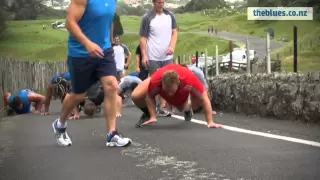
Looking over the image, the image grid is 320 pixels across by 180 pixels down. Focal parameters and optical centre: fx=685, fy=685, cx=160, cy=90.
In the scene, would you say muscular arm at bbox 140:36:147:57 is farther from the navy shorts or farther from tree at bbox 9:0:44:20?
the navy shorts

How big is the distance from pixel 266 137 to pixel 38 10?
2869 millimetres

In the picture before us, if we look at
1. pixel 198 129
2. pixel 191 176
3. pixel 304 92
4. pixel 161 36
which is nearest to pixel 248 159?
pixel 191 176

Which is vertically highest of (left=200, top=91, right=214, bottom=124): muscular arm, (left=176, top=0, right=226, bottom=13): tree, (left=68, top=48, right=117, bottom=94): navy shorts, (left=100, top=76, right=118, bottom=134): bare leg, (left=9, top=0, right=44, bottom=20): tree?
(left=176, top=0, right=226, bottom=13): tree

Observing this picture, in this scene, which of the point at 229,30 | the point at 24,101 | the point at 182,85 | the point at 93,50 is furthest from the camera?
the point at 229,30

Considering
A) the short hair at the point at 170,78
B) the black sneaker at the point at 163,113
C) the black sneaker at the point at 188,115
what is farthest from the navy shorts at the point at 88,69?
the black sneaker at the point at 163,113

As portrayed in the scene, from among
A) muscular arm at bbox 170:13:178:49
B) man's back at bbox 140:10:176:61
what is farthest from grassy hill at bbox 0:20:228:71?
muscular arm at bbox 170:13:178:49

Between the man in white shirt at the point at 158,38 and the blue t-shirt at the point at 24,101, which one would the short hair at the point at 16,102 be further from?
the man in white shirt at the point at 158,38

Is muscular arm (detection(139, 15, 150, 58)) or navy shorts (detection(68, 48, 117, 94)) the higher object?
muscular arm (detection(139, 15, 150, 58))

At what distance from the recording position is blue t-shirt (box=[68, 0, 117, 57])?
641 cm

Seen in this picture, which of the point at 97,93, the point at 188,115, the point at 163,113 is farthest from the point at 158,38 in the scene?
the point at 97,93

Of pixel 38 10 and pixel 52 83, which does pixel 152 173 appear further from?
pixel 52 83

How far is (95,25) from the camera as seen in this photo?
650 centimetres

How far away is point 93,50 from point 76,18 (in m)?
0.36

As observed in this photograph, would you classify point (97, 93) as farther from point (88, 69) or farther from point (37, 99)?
point (88, 69)
